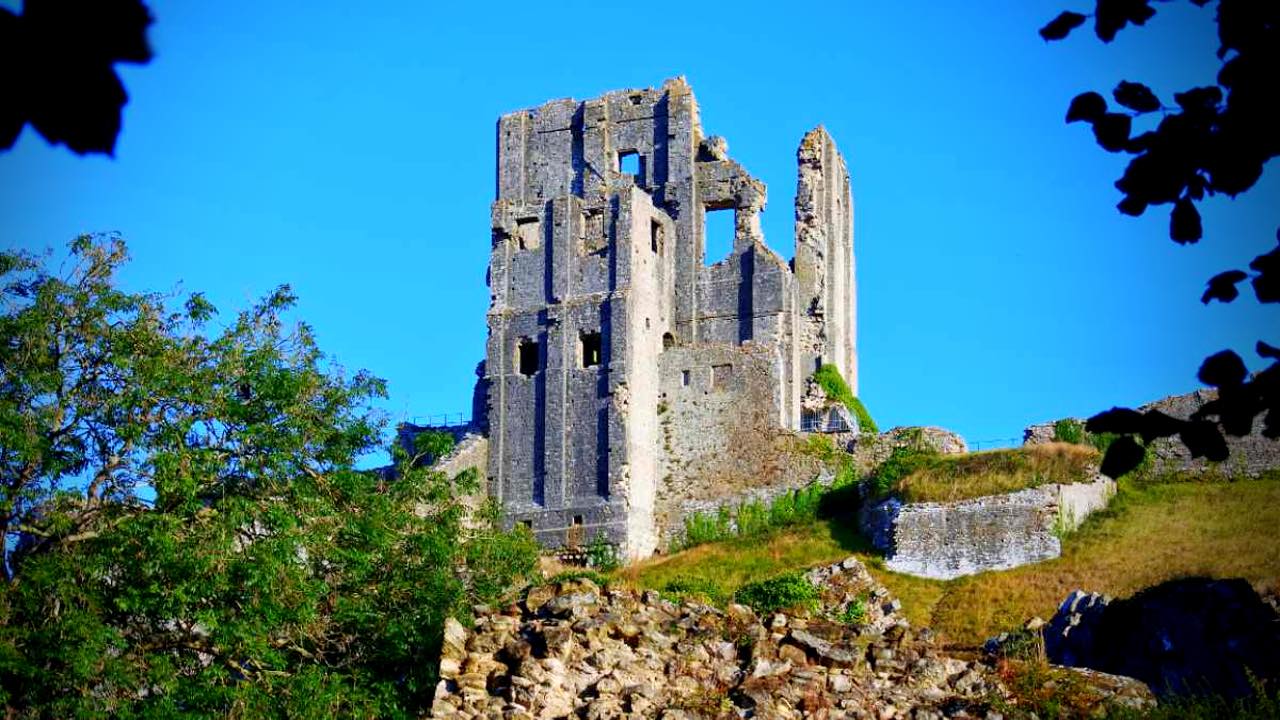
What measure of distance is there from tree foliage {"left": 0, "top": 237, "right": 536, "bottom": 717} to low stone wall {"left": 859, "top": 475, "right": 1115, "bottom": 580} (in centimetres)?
1339

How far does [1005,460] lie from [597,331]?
38.4 ft

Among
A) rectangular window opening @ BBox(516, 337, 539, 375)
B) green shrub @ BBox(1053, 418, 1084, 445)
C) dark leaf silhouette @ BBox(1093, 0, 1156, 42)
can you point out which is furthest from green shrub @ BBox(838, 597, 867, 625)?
dark leaf silhouette @ BBox(1093, 0, 1156, 42)

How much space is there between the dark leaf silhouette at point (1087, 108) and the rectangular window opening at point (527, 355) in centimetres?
4311

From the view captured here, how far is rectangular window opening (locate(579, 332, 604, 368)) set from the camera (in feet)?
163

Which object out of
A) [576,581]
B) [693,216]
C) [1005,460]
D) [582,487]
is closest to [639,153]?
[693,216]

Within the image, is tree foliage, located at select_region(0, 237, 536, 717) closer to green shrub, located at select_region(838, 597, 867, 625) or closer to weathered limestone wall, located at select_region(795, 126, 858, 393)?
green shrub, located at select_region(838, 597, 867, 625)

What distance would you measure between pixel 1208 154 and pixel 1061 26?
77 centimetres

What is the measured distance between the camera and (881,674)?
26.6 meters

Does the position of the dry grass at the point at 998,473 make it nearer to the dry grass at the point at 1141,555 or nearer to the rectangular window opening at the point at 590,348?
the dry grass at the point at 1141,555

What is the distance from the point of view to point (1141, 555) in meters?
40.7

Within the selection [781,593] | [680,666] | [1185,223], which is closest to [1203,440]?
[1185,223]

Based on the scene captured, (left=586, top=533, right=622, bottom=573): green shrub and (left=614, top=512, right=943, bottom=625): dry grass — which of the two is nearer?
(left=614, top=512, right=943, bottom=625): dry grass

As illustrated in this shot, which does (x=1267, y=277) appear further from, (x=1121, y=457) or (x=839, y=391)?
(x=839, y=391)

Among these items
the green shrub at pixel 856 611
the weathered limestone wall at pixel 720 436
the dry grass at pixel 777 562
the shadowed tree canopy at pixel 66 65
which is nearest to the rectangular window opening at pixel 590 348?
the weathered limestone wall at pixel 720 436
